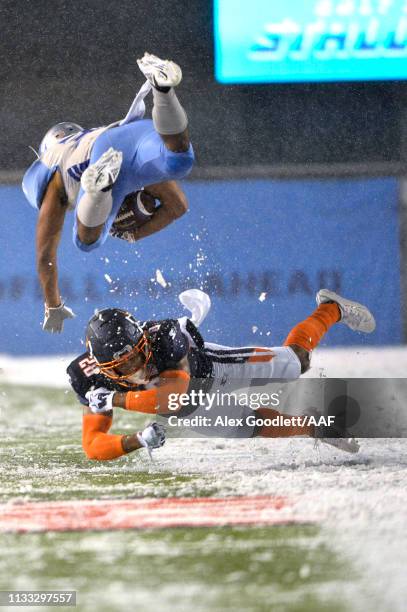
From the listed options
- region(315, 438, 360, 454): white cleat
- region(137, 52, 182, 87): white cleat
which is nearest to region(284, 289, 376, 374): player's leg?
region(315, 438, 360, 454): white cleat

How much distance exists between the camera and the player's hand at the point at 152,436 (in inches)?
78.1

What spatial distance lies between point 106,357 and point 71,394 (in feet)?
2.44

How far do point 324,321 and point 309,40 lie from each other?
77cm

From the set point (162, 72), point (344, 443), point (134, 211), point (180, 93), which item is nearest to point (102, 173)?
point (134, 211)

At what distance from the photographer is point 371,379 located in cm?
226

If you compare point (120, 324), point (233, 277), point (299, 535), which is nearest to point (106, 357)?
point (120, 324)

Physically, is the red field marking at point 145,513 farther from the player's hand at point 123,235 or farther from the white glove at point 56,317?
the player's hand at point 123,235

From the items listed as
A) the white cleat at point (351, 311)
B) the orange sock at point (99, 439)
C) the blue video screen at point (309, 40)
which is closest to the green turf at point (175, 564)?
the orange sock at point (99, 439)

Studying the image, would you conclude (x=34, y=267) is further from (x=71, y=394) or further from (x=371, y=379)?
A: (x=371, y=379)

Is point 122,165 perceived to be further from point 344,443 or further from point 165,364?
point 344,443

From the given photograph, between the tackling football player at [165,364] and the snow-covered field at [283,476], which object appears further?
the tackling football player at [165,364]

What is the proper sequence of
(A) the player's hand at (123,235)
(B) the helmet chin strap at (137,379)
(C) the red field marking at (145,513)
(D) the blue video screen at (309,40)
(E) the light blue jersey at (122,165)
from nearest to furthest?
(C) the red field marking at (145,513) → (B) the helmet chin strap at (137,379) → (E) the light blue jersey at (122,165) → (A) the player's hand at (123,235) → (D) the blue video screen at (309,40)

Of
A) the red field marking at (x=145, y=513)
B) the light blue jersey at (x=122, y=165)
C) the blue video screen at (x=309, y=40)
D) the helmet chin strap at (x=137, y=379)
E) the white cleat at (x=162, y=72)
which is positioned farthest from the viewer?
the blue video screen at (x=309, y=40)

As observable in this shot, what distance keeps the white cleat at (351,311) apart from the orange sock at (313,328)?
0.02m
